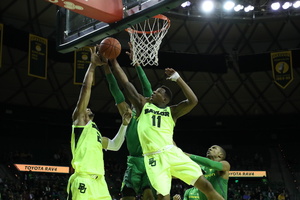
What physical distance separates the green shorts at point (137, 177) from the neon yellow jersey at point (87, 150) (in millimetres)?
492

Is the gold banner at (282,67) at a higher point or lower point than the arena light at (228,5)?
lower

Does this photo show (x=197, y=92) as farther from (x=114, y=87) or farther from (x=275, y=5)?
(x=114, y=87)

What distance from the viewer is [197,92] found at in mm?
27438

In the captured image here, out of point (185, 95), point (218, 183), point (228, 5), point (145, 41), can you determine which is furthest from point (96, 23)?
point (228, 5)

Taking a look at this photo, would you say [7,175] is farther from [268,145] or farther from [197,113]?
[268,145]

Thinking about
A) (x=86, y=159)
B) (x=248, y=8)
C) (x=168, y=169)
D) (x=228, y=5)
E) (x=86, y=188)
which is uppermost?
(x=228, y=5)

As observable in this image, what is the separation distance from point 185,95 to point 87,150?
1595mm

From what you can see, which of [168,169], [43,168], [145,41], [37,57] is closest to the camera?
[168,169]

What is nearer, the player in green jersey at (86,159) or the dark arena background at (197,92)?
the player in green jersey at (86,159)

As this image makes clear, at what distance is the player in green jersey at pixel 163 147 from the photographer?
539 cm

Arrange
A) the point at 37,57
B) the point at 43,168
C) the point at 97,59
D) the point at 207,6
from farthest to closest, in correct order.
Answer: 1. the point at 43,168
2. the point at 207,6
3. the point at 37,57
4. the point at 97,59

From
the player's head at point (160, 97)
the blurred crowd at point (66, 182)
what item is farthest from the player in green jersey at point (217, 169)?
the blurred crowd at point (66, 182)

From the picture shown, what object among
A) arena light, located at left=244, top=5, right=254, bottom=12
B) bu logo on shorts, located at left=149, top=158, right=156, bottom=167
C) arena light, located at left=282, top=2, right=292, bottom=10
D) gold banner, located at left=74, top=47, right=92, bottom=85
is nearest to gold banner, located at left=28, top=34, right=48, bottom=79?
gold banner, located at left=74, top=47, right=92, bottom=85

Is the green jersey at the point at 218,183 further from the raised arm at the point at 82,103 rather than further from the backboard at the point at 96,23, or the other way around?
the backboard at the point at 96,23
